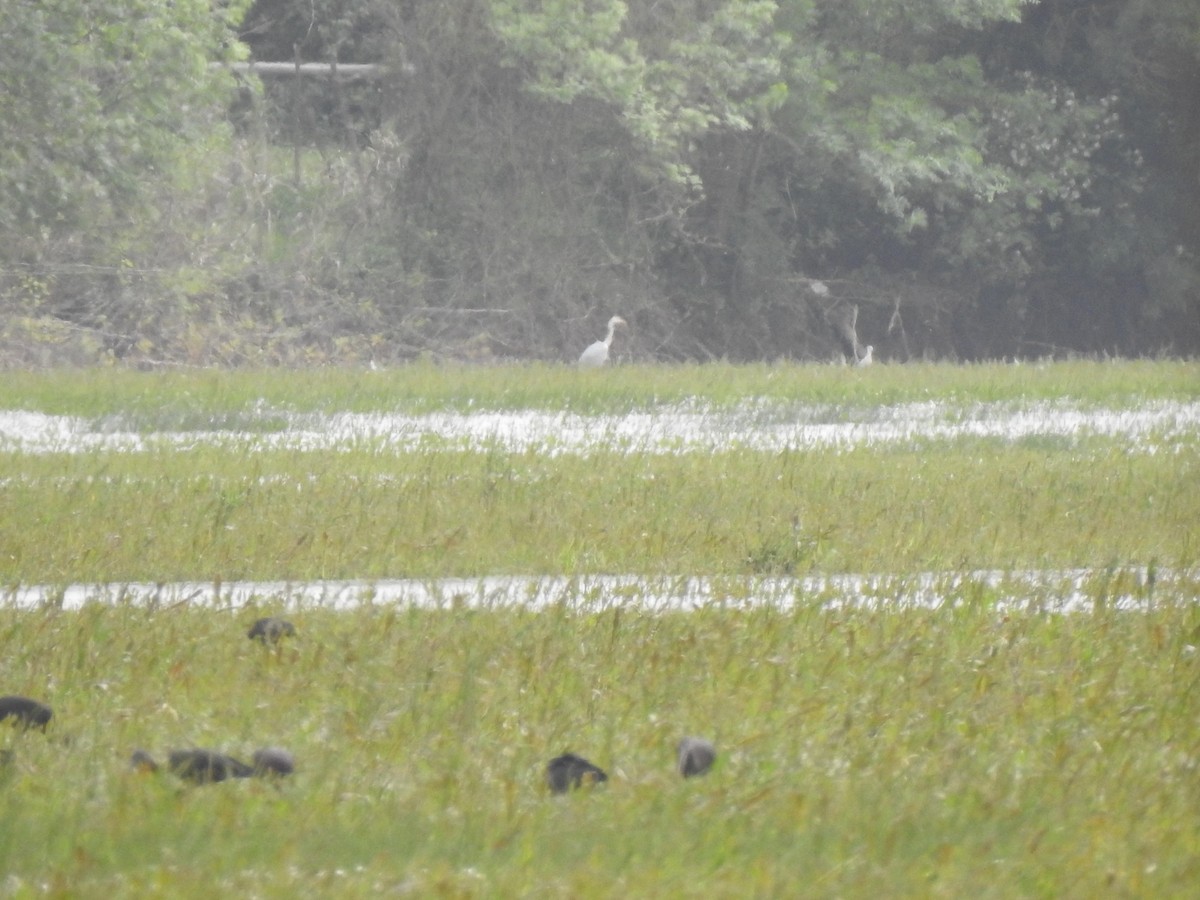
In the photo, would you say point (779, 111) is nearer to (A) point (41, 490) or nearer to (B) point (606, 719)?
(A) point (41, 490)

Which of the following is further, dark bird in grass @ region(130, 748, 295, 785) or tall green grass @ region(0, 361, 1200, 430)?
tall green grass @ region(0, 361, 1200, 430)

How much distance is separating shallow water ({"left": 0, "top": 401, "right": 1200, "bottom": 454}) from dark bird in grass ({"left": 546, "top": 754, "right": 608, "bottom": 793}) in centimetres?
1088

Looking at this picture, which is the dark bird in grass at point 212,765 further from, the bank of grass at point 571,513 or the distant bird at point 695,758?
the bank of grass at point 571,513

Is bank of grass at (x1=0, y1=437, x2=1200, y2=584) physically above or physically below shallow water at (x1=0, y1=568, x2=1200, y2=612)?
below

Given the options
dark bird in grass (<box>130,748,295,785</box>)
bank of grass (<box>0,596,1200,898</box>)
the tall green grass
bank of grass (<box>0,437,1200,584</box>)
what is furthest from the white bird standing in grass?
dark bird in grass (<box>130,748,295,785</box>)

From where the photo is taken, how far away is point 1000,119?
37781mm

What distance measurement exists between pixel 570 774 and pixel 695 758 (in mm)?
452

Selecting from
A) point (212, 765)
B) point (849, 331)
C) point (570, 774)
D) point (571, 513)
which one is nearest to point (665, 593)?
point (571, 513)

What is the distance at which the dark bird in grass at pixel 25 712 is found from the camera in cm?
608

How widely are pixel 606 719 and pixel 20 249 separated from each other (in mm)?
25763

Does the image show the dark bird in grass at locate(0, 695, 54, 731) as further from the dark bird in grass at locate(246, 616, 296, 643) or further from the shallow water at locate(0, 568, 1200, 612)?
the shallow water at locate(0, 568, 1200, 612)

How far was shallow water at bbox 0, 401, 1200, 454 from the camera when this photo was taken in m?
17.5

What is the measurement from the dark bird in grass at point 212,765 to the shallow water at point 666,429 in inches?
430

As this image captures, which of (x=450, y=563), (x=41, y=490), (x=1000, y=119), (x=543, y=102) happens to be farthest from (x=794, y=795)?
(x=1000, y=119)
